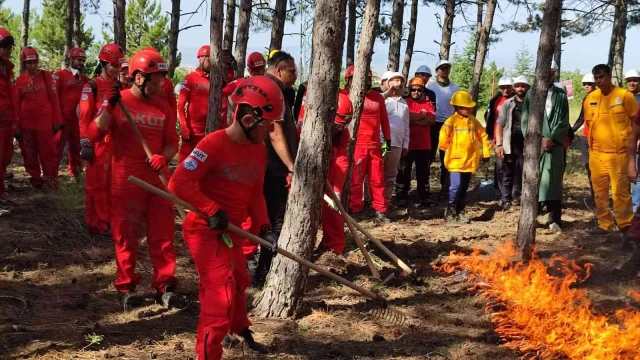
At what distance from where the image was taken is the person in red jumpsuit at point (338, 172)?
7730mm

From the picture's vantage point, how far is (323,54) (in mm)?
5602

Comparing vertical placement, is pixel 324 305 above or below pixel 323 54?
below

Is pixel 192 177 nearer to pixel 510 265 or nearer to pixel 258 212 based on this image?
pixel 258 212

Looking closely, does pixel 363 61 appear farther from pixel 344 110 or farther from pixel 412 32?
pixel 412 32

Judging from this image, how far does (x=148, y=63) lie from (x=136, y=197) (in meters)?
1.15

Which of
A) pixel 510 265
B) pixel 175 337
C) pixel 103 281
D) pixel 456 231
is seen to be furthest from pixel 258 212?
pixel 456 231

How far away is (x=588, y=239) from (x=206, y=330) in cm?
620

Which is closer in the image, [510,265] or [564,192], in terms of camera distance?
[510,265]

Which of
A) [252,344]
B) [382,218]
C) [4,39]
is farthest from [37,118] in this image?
[252,344]

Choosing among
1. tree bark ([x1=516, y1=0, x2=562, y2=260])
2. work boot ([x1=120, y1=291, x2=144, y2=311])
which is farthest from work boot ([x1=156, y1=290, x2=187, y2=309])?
tree bark ([x1=516, y1=0, x2=562, y2=260])

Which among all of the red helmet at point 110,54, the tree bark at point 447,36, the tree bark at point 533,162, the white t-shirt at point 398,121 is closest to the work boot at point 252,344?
→ the tree bark at point 533,162

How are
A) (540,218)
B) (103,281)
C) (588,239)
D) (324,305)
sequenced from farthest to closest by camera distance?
(540,218)
(588,239)
(103,281)
(324,305)

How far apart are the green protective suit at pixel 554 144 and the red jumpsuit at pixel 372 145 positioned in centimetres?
203

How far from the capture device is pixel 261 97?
4.40 m
